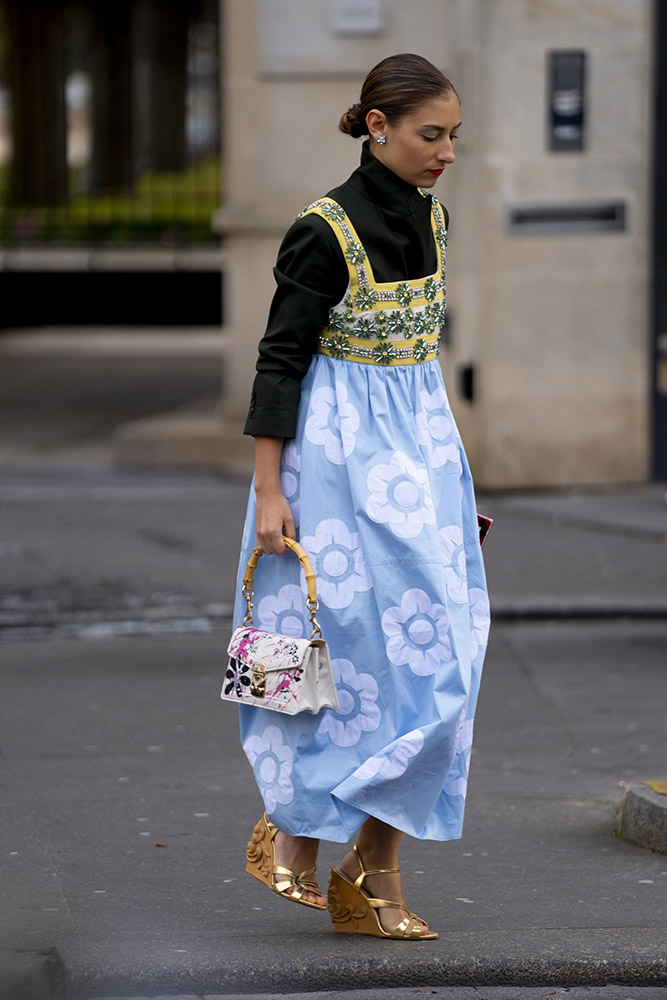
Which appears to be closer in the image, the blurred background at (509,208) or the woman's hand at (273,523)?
the woman's hand at (273,523)

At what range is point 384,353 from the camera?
379cm

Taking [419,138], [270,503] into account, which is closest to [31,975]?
[270,503]

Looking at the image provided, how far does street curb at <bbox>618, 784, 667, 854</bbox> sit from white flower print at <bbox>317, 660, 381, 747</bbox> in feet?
4.04

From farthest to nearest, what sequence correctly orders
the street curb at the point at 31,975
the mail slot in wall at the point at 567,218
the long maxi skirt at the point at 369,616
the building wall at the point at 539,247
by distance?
the mail slot in wall at the point at 567,218 < the building wall at the point at 539,247 < the long maxi skirt at the point at 369,616 < the street curb at the point at 31,975

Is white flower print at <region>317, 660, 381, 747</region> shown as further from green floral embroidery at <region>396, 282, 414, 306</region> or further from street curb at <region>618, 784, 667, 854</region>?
street curb at <region>618, 784, 667, 854</region>

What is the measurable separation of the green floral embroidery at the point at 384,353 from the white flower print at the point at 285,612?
0.53 meters

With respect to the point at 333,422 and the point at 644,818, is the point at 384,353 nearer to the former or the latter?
the point at 333,422

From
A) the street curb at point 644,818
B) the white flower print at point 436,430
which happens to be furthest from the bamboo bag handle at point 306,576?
the street curb at point 644,818

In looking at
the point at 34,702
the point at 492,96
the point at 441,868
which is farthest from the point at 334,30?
the point at 441,868

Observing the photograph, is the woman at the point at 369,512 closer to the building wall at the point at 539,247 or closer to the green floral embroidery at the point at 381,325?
the green floral embroidery at the point at 381,325

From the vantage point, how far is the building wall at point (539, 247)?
33.5ft

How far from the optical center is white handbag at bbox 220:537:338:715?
3.62m

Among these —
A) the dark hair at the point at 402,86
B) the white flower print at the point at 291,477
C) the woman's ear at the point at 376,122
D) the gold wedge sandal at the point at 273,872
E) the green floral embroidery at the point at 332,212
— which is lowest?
the gold wedge sandal at the point at 273,872

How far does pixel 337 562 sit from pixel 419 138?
94 centimetres
